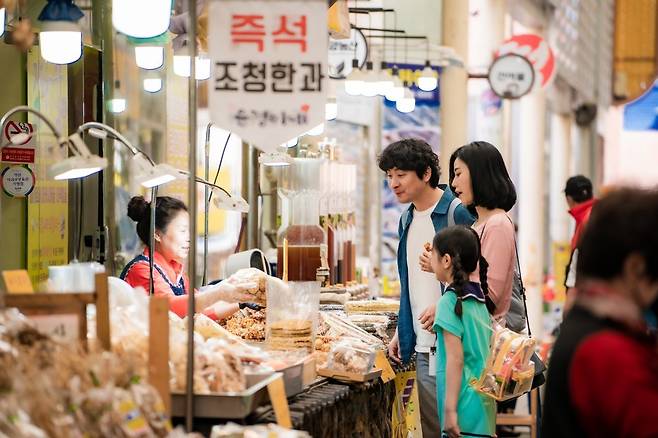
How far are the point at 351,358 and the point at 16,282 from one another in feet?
5.98

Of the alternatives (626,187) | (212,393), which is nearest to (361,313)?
(212,393)

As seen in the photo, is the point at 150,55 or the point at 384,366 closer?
the point at 384,366

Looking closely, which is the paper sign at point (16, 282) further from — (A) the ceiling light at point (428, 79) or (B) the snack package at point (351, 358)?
(A) the ceiling light at point (428, 79)

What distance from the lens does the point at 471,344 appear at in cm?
556

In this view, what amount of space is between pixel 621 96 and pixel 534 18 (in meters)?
17.0

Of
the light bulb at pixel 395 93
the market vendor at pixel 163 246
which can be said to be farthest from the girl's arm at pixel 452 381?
the light bulb at pixel 395 93

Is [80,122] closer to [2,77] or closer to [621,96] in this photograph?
[2,77]

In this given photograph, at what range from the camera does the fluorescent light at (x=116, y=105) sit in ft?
29.3

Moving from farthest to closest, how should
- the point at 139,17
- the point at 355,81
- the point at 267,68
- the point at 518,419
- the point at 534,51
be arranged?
the point at 534,51
the point at 355,81
the point at 518,419
the point at 139,17
the point at 267,68

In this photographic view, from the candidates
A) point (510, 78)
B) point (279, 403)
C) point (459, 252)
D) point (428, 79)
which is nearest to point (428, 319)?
point (459, 252)

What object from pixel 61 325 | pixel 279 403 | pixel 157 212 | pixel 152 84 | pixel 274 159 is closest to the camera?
pixel 61 325

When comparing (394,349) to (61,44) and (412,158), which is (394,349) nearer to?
(412,158)

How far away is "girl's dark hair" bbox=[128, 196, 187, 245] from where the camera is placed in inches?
271

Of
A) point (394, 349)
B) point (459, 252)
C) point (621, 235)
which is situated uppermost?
point (621, 235)
